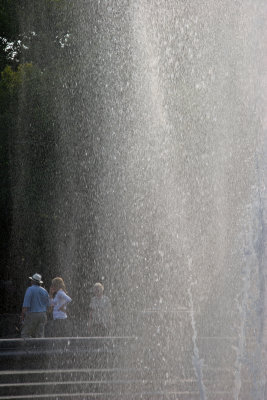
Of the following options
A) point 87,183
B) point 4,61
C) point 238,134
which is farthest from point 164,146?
point 4,61

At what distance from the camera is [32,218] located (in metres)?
17.9

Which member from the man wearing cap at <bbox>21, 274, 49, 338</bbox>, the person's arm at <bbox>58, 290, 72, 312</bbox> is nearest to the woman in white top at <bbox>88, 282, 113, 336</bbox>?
the person's arm at <bbox>58, 290, 72, 312</bbox>

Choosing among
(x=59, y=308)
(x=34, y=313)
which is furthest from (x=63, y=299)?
(x=34, y=313)

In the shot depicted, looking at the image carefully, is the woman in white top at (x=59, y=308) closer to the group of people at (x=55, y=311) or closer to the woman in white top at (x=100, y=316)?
the group of people at (x=55, y=311)

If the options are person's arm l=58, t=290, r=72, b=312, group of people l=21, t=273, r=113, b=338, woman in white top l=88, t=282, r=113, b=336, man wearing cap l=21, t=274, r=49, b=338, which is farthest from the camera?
person's arm l=58, t=290, r=72, b=312

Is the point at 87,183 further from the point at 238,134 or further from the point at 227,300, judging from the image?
the point at 227,300

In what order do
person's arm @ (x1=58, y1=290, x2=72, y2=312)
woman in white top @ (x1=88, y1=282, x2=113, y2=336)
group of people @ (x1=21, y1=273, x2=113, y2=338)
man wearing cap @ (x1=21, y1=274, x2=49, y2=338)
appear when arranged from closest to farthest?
woman in white top @ (x1=88, y1=282, x2=113, y2=336) < group of people @ (x1=21, y1=273, x2=113, y2=338) < man wearing cap @ (x1=21, y1=274, x2=49, y2=338) < person's arm @ (x1=58, y1=290, x2=72, y2=312)

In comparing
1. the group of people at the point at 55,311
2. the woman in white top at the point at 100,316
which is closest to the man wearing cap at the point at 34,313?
the group of people at the point at 55,311

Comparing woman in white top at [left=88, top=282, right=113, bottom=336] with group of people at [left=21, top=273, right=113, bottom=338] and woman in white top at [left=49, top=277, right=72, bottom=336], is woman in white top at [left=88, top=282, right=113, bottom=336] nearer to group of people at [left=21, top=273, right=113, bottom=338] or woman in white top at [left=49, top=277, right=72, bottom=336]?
group of people at [left=21, top=273, right=113, bottom=338]

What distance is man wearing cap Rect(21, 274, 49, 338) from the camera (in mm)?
9938

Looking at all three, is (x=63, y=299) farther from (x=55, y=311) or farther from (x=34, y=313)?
(x=34, y=313)

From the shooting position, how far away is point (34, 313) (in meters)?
9.95

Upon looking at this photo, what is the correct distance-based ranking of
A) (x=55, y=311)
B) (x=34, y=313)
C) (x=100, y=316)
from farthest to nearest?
(x=55, y=311) → (x=34, y=313) → (x=100, y=316)

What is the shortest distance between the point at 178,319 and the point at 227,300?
2762 millimetres
